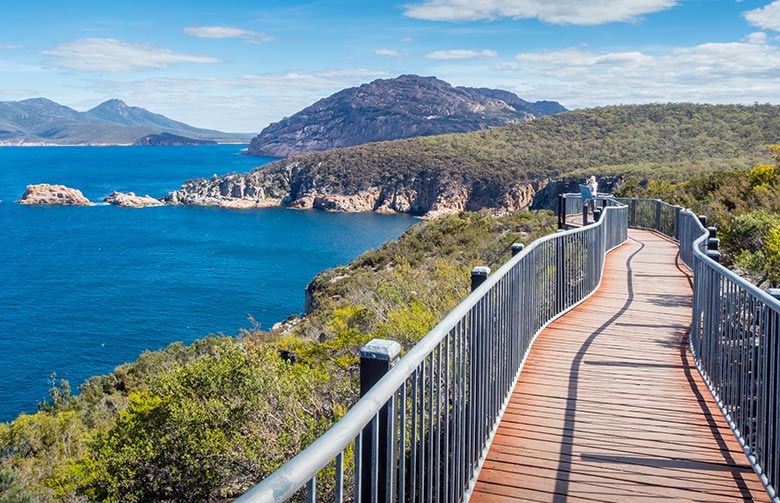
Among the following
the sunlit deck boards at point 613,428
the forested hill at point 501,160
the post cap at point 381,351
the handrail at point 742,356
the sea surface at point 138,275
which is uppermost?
the forested hill at point 501,160

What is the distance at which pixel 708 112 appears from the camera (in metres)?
79.4

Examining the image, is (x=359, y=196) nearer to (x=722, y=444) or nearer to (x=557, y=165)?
(x=557, y=165)

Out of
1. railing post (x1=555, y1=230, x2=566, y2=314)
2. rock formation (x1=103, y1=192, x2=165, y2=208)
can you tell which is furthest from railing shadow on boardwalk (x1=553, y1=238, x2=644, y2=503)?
rock formation (x1=103, y1=192, x2=165, y2=208)

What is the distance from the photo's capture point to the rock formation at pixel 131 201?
3931 inches

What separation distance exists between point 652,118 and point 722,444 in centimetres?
8615

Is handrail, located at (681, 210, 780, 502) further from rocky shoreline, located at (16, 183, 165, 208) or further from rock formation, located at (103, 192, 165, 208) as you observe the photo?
rocky shoreline, located at (16, 183, 165, 208)

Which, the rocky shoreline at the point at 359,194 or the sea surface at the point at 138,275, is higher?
the rocky shoreline at the point at 359,194

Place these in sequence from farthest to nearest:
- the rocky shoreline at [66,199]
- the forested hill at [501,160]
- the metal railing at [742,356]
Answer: the rocky shoreline at [66,199], the forested hill at [501,160], the metal railing at [742,356]

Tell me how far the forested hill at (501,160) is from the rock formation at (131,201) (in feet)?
13.6

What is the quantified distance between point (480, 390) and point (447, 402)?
984 mm

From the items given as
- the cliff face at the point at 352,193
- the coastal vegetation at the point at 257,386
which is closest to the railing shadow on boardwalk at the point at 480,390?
the coastal vegetation at the point at 257,386

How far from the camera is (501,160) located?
87625 millimetres

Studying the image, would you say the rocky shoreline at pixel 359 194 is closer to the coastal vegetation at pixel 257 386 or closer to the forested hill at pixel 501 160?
the forested hill at pixel 501 160

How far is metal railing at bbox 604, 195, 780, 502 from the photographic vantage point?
3.26 metres
